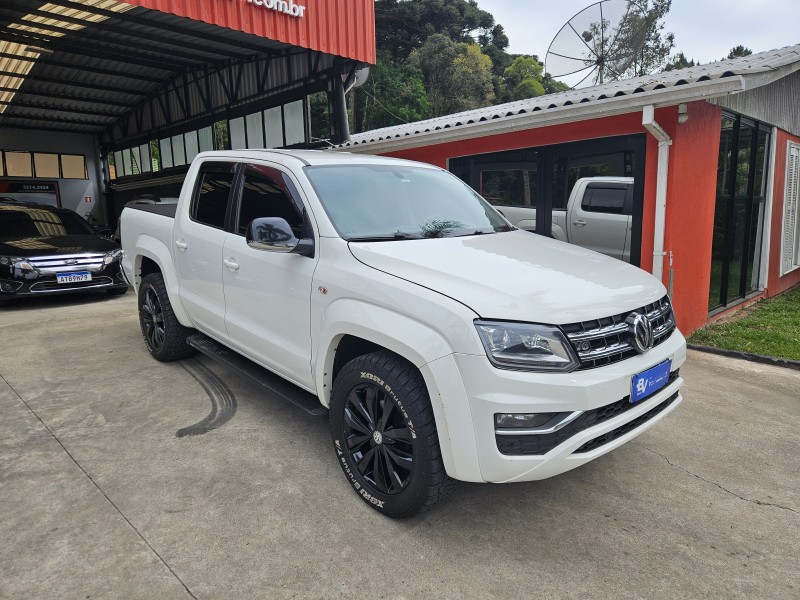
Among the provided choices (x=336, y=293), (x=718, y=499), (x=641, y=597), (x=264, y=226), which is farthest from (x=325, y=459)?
(x=718, y=499)

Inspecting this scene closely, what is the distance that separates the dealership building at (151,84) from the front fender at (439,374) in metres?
7.79

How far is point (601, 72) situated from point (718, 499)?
8.91 meters

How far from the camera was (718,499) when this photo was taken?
3.01 meters

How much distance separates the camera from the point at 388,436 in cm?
268

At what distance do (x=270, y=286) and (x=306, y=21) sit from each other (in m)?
8.67

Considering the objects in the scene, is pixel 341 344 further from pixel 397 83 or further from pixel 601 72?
pixel 397 83

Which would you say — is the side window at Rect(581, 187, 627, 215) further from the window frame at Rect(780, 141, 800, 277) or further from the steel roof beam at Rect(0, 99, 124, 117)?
the steel roof beam at Rect(0, 99, 124, 117)

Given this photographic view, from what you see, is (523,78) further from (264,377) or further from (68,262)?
(264,377)

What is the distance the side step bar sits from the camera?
Answer: 3.24m

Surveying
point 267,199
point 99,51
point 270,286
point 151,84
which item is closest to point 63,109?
point 151,84

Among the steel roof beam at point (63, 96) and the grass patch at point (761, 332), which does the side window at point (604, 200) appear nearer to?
the grass patch at point (761, 332)

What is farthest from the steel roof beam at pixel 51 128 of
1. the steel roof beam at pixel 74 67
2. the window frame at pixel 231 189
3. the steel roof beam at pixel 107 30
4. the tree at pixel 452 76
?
the tree at pixel 452 76

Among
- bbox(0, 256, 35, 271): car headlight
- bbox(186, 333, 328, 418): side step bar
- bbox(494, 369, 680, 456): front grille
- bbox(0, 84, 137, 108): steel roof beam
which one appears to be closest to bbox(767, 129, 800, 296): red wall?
bbox(494, 369, 680, 456): front grille

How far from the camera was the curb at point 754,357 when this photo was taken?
5.37m
